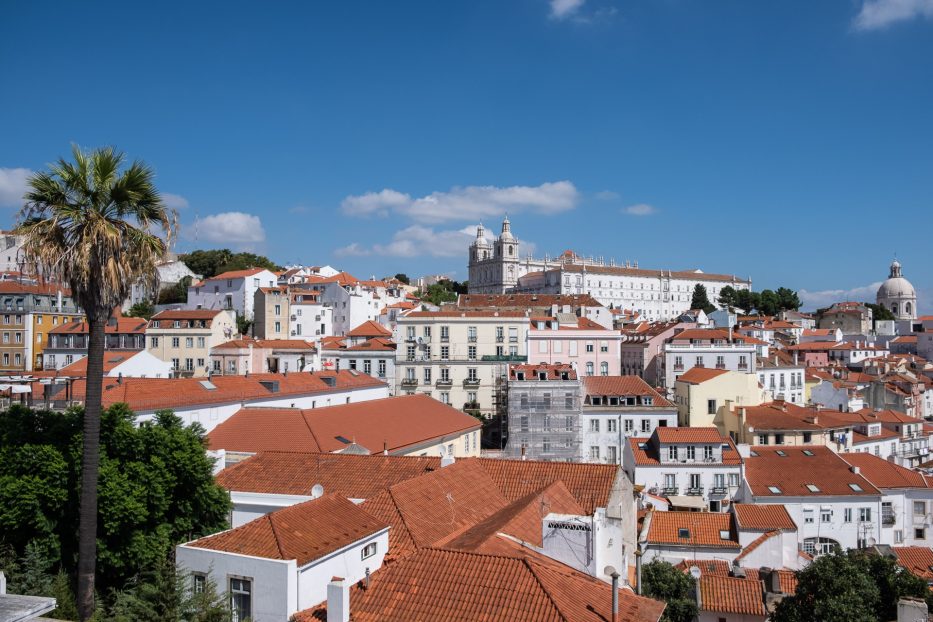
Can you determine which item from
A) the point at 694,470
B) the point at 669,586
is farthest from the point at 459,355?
the point at 669,586

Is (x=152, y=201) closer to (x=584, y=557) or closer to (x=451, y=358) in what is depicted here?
(x=584, y=557)

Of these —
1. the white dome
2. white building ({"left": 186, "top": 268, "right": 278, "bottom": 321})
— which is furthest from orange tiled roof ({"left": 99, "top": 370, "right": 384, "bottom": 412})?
the white dome

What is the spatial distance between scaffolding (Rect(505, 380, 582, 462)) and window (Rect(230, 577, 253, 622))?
32.8 m

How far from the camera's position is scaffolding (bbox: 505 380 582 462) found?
44969 millimetres

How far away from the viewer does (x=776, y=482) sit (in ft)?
123

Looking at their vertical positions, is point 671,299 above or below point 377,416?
above

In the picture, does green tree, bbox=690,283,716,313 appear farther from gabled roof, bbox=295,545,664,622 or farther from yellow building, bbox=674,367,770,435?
gabled roof, bbox=295,545,664,622

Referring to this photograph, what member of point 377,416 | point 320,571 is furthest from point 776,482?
point 320,571

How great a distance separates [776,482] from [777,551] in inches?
366

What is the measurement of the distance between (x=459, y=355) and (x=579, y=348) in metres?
9.66

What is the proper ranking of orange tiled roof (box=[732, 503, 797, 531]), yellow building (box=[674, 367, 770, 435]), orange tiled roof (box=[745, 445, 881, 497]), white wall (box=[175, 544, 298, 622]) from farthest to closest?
1. yellow building (box=[674, 367, 770, 435])
2. orange tiled roof (box=[745, 445, 881, 497])
3. orange tiled roof (box=[732, 503, 797, 531])
4. white wall (box=[175, 544, 298, 622])

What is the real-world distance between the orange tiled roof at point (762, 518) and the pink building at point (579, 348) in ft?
82.7

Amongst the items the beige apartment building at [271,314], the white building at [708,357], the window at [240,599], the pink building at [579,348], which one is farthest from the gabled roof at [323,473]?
the beige apartment building at [271,314]

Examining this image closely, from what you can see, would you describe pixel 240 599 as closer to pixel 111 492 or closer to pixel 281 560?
pixel 281 560
